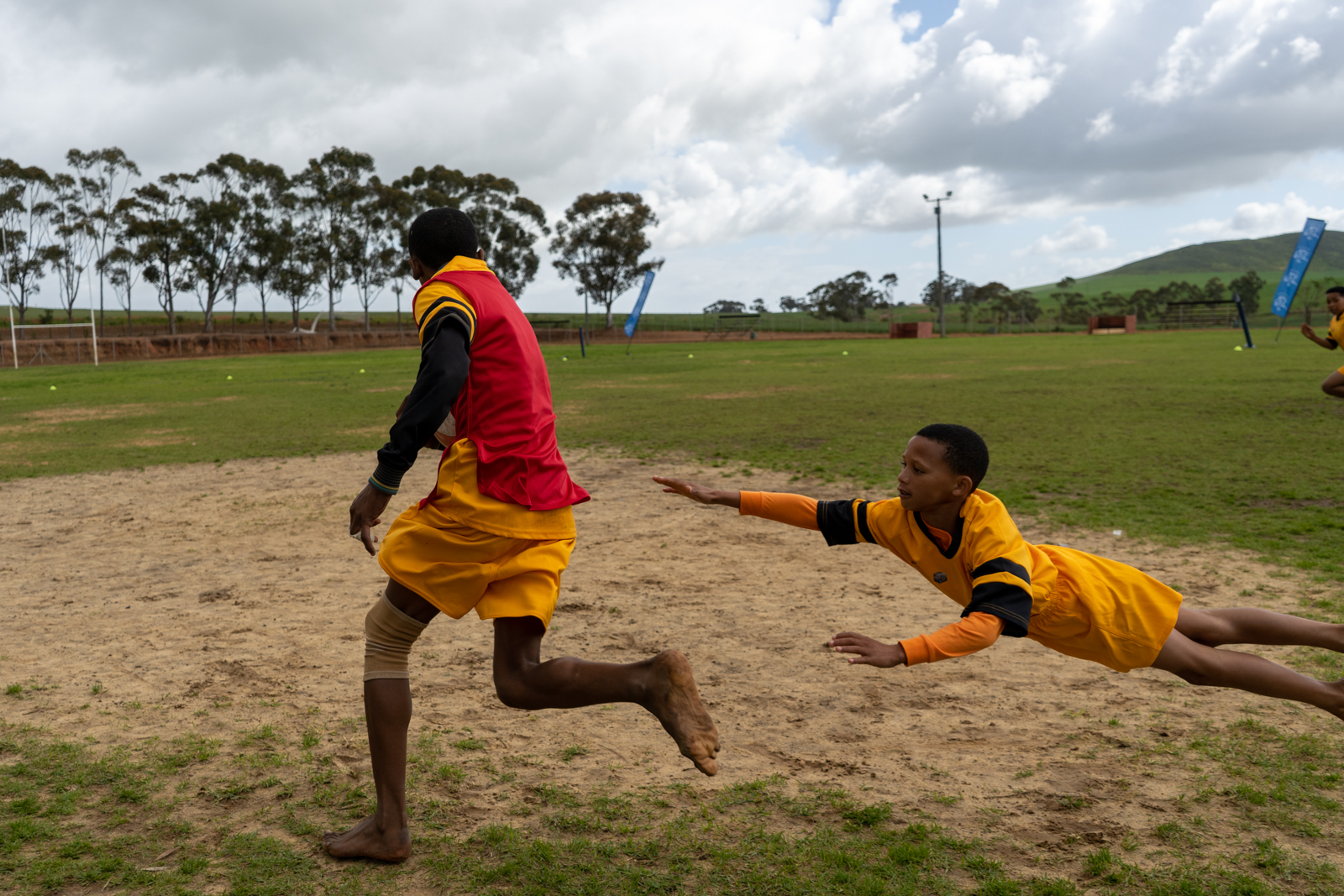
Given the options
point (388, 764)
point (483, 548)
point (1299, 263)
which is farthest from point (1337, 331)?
point (1299, 263)

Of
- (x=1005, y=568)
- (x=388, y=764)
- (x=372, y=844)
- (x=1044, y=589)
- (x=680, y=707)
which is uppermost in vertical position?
(x=1005, y=568)

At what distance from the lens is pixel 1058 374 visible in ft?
77.2

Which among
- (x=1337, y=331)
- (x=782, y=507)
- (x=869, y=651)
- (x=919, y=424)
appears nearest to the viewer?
(x=869, y=651)

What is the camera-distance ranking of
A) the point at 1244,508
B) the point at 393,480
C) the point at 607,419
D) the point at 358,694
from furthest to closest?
the point at 607,419 < the point at 1244,508 < the point at 358,694 < the point at 393,480

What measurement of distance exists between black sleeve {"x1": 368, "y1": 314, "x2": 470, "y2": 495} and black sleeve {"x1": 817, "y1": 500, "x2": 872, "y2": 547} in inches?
59.0

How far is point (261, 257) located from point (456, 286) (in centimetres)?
7122

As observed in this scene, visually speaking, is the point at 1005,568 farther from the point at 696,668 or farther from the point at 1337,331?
the point at 1337,331

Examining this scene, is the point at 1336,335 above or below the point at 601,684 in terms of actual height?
above

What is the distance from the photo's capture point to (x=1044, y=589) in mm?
3227

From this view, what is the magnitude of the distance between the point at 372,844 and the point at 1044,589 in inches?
95.1

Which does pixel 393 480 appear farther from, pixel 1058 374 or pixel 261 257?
pixel 261 257

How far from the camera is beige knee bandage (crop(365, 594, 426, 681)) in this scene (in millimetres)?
3051

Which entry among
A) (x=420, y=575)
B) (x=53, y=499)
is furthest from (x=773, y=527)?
(x=53, y=499)

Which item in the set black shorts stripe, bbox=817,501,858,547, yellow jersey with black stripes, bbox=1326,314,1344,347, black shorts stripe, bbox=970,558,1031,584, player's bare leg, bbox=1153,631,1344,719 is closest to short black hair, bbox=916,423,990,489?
black shorts stripe, bbox=970,558,1031,584
